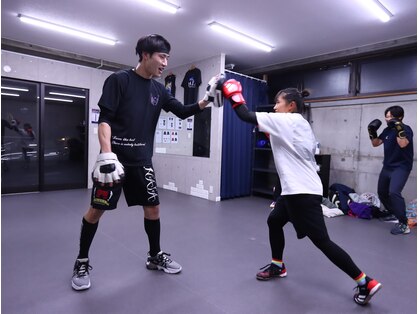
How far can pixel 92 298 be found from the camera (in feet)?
6.07

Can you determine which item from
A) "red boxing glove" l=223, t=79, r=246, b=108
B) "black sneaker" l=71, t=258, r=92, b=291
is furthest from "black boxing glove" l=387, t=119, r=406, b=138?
"black sneaker" l=71, t=258, r=92, b=291

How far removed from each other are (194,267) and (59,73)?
16.3 ft

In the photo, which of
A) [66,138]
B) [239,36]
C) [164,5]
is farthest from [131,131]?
[66,138]

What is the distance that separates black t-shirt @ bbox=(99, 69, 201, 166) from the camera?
74.0 inches

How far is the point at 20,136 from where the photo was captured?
5383 mm

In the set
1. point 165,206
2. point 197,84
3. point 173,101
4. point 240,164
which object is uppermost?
point 197,84

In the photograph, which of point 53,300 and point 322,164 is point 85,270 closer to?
point 53,300

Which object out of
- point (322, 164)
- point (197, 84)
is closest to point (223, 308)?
point (322, 164)

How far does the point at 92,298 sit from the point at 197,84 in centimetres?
424

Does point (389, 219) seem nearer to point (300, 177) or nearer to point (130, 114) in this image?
point (300, 177)

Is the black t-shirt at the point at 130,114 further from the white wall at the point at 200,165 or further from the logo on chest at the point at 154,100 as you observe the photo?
the white wall at the point at 200,165

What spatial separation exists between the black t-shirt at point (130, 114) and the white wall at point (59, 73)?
170 inches

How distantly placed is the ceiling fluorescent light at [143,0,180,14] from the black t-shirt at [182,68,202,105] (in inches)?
75.3

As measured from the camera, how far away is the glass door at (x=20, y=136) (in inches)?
206
